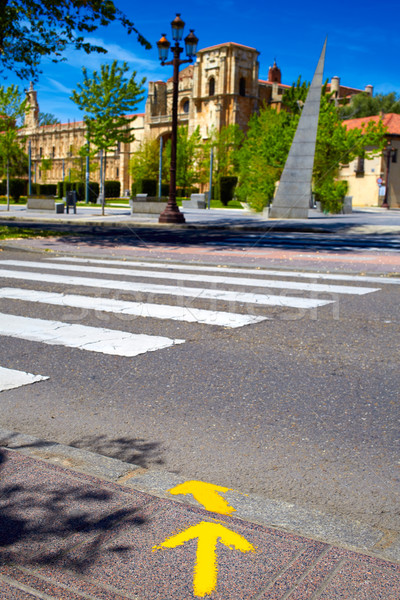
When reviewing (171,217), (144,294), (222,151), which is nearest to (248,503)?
(144,294)

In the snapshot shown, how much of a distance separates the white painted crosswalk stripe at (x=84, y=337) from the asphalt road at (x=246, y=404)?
0.14 m

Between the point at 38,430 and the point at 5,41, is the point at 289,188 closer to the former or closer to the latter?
the point at 5,41

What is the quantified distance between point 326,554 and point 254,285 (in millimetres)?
6788

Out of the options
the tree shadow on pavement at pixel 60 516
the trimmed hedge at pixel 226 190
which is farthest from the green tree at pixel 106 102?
the tree shadow on pavement at pixel 60 516

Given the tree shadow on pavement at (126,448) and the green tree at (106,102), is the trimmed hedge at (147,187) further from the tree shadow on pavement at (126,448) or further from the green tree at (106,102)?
the tree shadow on pavement at (126,448)

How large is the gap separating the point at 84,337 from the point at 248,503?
11.1 ft

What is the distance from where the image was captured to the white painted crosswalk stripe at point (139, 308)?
664cm

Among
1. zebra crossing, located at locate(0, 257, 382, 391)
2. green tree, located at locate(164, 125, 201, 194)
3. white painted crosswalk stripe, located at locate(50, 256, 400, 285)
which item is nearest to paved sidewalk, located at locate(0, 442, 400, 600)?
zebra crossing, located at locate(0, 257, 382, 391)

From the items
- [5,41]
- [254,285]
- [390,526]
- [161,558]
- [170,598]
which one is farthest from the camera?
[5,41]

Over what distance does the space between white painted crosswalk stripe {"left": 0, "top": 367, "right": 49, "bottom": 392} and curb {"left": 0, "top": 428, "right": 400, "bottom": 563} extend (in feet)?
3.53

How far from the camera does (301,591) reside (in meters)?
2.13

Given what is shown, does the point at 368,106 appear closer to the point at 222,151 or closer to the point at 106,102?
the point at 222,151

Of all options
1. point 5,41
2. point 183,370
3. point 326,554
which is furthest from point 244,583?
point 5,41

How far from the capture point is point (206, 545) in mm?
2385
